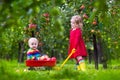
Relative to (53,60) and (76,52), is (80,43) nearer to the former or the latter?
(76,52)

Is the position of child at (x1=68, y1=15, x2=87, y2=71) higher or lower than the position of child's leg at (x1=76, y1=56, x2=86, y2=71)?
higher

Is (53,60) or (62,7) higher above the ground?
(62,7)

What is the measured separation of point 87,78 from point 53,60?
14.2ft

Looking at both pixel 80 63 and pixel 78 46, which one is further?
pixel 78 46

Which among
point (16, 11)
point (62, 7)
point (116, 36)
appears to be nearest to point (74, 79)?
point (16, 11)

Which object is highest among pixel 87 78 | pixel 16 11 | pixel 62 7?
pixel 62 7

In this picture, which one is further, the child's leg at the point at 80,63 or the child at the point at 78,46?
the child at the point at 78,46

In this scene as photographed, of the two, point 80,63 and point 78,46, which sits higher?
point 78,46

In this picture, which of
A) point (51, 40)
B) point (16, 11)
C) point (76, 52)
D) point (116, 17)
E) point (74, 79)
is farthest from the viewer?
point (51, 40)

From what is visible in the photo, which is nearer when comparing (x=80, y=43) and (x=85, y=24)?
(x=80, y=43)

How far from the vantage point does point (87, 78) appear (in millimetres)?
5711

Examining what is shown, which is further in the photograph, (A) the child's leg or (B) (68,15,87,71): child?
(B) (68,15,87,71): child

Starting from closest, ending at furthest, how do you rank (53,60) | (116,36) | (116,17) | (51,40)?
(53,60) → (116,17) → (116,36) → (51,40)

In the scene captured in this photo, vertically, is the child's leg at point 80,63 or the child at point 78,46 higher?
the child at point 78,46
